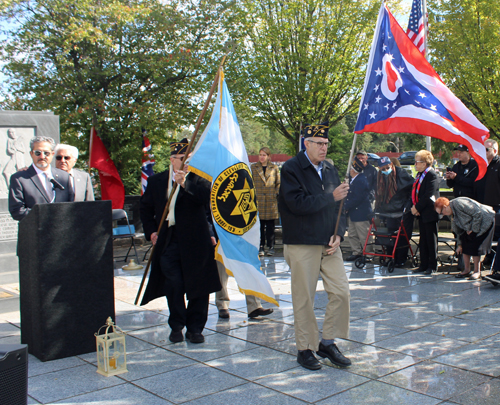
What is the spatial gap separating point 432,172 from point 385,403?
19.4ft

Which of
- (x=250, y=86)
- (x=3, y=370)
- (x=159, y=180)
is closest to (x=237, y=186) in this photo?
(x=159, y=180)

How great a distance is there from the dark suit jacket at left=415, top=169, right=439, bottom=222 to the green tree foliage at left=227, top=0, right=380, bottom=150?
350 inches

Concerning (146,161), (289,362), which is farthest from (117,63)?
(289,362)

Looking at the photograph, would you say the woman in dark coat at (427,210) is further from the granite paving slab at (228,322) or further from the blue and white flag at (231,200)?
the blue and white flag at (231,200)

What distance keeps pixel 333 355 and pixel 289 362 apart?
0.42m

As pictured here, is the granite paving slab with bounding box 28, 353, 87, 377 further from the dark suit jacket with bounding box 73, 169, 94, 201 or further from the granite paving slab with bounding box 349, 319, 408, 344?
the granite paving slab with bounding box 349, 319, 408, 344

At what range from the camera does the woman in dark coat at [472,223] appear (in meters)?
7.84

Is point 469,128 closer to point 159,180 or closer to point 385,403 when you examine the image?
point 385,403

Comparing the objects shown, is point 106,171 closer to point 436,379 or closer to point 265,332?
point 265,332

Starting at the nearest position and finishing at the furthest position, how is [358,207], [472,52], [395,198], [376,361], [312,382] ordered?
[312,382] → [376,361] → [395,198] → [358,207] → [472,52]

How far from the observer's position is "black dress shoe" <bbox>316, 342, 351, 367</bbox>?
446cm

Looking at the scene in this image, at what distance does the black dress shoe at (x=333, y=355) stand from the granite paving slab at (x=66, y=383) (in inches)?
68.9

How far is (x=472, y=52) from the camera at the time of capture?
16.4m

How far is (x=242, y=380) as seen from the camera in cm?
423
